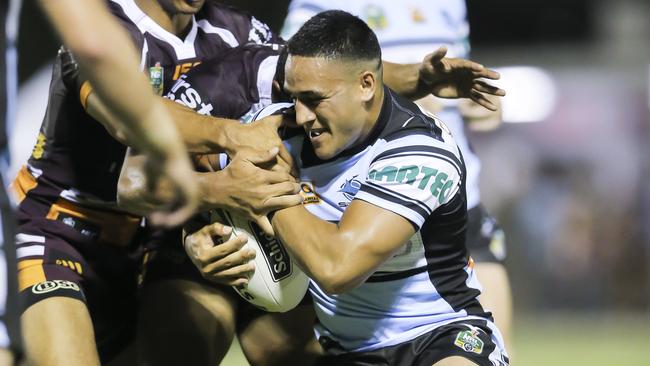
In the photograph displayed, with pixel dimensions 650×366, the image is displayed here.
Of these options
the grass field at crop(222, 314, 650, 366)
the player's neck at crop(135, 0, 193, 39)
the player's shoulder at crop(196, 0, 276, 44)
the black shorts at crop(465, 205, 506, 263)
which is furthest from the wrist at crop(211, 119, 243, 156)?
the grass field at crop(222, 314, 650, 366)

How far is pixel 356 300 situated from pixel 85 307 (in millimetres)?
→ 1037

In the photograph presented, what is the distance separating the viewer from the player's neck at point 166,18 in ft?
14.2

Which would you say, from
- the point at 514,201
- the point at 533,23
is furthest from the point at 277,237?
the point at 533,23

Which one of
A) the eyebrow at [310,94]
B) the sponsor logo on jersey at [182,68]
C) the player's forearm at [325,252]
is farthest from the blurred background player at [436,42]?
A: the player's forearm at [325,252]

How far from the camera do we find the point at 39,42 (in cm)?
1424

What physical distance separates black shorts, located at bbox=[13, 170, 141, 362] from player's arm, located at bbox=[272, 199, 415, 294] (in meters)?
0.99

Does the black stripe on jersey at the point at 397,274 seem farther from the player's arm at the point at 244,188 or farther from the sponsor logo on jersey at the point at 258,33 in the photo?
the sponsor logo on jersey at the point at 258,33

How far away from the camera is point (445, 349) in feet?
13.1

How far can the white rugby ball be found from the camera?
400 cm

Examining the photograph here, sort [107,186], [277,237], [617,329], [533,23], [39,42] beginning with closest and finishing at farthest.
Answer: [277,237] < [107,186] < [617,329] < [39,42] < [533,23]

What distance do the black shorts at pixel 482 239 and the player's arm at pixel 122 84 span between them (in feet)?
10.6

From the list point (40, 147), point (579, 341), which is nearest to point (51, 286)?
point (40, 147)

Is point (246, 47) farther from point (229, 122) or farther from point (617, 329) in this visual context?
point (617, 329)

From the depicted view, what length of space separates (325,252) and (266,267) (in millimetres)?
385
